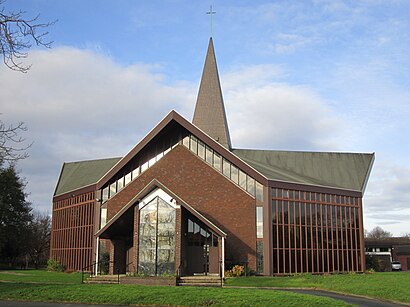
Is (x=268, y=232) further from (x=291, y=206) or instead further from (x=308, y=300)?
(x=308, y=300)

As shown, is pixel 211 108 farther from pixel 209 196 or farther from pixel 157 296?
pixel 157 296

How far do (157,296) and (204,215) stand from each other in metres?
15.9

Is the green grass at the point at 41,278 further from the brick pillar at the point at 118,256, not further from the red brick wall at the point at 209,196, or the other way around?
the red brick wall at the point at 209,196

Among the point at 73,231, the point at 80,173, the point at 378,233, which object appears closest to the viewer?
the point at 73,231

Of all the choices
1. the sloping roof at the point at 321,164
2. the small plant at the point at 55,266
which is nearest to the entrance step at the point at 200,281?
the sloping roof at the point at 321,164

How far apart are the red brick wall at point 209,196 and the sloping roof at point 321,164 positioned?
6.94m

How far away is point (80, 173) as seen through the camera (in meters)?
48.3

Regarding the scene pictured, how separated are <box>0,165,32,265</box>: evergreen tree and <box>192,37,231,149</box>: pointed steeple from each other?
25583 millimetres

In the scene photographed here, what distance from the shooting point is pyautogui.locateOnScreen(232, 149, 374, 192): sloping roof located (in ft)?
132

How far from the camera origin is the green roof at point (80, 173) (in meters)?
45.7

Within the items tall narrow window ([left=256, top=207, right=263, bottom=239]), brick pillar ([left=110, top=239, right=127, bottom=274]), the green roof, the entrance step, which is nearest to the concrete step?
brick pillar ([left=110, top=239, right=127, bottom=274])

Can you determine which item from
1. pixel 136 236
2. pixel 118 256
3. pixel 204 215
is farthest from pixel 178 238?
pixel 118 256

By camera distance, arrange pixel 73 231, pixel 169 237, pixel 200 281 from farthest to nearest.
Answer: pixel 73 231 → pixel 169 237 → pixel 200 281

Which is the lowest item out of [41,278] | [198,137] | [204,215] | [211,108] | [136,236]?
[41,278]
